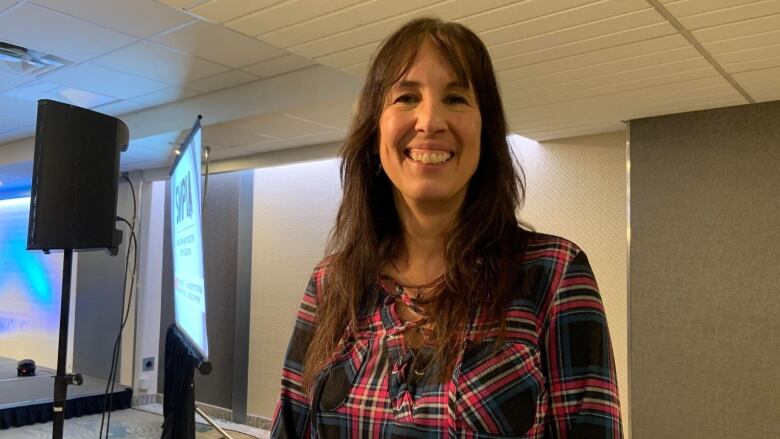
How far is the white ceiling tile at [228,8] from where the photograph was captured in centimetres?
174

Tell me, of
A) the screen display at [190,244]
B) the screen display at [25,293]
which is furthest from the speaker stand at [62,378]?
the screen display at [25,293]

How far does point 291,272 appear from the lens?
14.9ft

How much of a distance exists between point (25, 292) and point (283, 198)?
13.9 feet

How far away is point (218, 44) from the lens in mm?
2846

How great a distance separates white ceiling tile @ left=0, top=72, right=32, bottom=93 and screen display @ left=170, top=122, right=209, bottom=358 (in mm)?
1006

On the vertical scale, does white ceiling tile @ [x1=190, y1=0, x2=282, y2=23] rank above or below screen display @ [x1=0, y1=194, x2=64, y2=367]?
above

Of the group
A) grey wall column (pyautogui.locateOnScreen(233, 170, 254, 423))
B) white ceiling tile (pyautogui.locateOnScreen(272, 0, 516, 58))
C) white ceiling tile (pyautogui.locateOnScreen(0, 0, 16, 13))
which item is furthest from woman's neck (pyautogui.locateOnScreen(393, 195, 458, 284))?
grey wall column (pyautogui.locateOnScreen(233, 170, 254, 423))

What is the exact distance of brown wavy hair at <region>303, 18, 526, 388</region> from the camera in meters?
0.80

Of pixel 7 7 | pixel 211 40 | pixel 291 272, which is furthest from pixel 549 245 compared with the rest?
pixel 291 272

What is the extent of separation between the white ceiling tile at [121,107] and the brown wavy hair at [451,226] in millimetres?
3470

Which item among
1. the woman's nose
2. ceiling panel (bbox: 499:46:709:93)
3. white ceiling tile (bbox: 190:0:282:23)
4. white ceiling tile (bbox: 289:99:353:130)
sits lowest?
the woman's nose

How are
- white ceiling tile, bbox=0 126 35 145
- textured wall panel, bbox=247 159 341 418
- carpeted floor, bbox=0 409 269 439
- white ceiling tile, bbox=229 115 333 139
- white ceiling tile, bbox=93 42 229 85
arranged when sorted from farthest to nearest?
white ceiling tile, bbox=0 126 35 145
textured wall panel, bbox=247 159 341 418
carpeted floor, bbox=0 409 269 439
white ceiling tile, bbox=229 115 333 139
white ceiling tile, bbox=93 42 229 85

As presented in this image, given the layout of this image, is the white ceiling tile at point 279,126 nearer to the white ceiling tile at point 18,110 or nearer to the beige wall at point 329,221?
the beige wall at point 329,221

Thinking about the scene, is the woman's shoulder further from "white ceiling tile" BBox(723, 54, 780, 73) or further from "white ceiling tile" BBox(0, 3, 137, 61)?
"white ceiling tile" BBox(0, 3, 137, 61)
